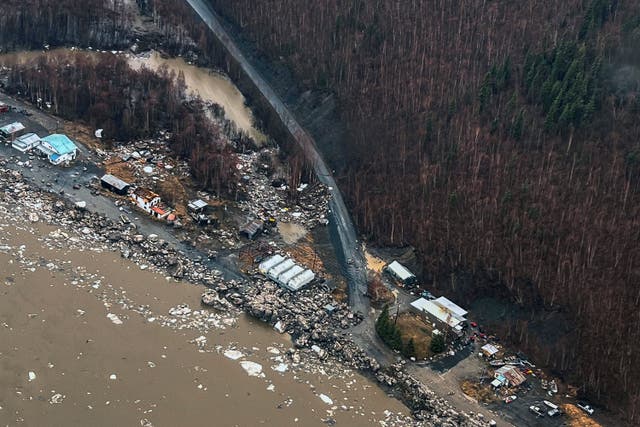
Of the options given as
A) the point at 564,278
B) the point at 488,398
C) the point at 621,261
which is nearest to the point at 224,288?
the point at 488,398

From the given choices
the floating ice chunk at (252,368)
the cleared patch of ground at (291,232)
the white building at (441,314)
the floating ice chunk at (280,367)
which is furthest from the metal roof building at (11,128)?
the white building at (441,314)

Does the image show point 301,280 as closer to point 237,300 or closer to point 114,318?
point 237,300

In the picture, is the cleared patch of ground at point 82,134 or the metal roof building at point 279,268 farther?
the cleared patch of ground at point 82,134

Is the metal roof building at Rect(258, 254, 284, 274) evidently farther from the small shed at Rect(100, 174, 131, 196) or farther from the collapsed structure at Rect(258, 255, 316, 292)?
the small shed at Rect(100, 174, 131, 196)

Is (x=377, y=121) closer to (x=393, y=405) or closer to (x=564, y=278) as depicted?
(x=564, y=278)

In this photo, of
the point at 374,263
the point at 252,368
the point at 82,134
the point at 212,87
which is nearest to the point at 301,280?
the point at 374,263

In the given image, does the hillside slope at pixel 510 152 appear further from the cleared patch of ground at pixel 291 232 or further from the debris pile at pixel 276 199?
the cleared patch of ground at pixel 291 232
